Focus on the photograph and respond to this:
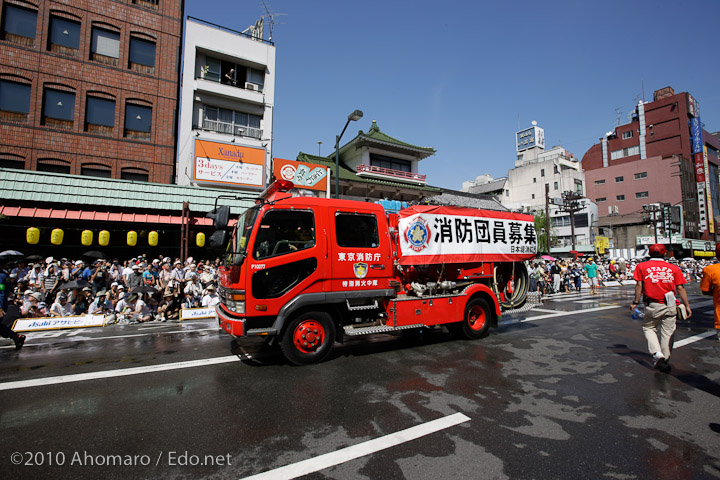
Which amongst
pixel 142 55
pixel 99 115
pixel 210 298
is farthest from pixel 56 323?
pixel 142 55

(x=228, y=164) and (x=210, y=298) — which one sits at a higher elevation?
(x=228, y=164)

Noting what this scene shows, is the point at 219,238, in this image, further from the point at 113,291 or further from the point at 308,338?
the point at 113,291

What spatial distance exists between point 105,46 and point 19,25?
3.51 metres

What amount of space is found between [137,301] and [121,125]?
503 inches

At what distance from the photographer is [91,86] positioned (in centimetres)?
1805

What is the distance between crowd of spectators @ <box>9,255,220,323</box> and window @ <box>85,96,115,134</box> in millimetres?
9083

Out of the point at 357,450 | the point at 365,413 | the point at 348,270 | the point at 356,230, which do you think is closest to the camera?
the point at 357,450

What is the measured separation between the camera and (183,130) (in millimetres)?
20391

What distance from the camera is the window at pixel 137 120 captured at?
18.9m

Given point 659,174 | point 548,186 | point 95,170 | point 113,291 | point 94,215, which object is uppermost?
point 659,174

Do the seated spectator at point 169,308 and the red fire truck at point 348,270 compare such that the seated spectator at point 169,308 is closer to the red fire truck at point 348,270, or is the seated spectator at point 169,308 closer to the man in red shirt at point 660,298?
the red fire truck at point 348,270

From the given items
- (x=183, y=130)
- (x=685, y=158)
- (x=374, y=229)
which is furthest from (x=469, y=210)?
(x=685, y=158)

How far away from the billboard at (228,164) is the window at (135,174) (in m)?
2.93

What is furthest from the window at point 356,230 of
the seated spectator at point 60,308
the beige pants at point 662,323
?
the seated spectator at point 60,308
